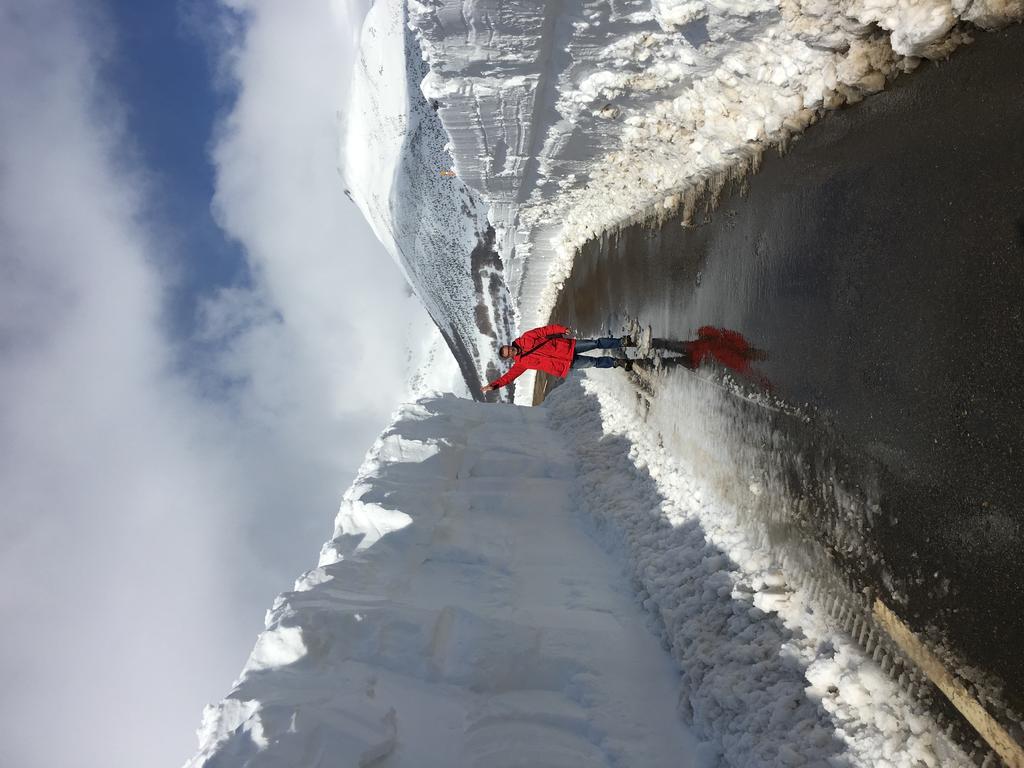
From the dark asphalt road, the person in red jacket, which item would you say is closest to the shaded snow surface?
the dark asphalt road

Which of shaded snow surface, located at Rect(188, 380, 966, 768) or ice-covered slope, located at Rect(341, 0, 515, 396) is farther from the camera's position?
ice-covered slope, located at Rect(341, 0, 515, 396)

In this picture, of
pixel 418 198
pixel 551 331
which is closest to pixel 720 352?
pixel 551 331

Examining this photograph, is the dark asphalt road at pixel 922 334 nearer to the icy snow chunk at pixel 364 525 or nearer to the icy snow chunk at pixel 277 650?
the icy snow chunk at pixel 277 650

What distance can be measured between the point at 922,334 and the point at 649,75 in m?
3.59

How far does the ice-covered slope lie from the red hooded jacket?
309 inches

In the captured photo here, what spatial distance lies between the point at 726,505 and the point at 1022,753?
104 inches

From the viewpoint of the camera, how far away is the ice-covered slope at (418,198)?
1555cm

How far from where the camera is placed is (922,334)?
306 cm

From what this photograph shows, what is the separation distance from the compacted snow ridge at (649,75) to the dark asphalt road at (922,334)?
0.71 ft

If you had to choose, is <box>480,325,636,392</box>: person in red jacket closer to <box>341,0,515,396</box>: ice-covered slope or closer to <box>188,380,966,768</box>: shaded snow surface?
<box>188,380,966,768</box>: shaded snow surface

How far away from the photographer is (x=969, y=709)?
8.96ft

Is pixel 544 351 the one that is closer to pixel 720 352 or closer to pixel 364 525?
pixel 720 352

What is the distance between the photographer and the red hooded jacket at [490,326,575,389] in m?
7.07

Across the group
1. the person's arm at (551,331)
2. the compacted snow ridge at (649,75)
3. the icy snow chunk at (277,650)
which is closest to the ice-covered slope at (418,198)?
the compacted snow ridge at (649,75)
